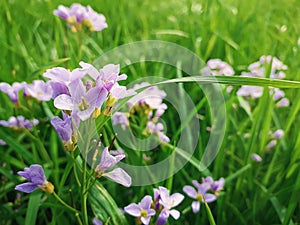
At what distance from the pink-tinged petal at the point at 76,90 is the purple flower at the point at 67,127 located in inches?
1.2

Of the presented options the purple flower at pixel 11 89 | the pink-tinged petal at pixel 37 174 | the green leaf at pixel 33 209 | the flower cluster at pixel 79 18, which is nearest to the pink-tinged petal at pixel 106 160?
the pink-tinged petal at pixel 37 174

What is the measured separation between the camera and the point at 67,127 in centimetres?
64

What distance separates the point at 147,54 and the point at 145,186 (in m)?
0.83

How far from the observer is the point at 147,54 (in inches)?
69.7

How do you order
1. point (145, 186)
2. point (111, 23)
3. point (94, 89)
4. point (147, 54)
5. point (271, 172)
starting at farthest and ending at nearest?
point (111, 23) → point (147, 54) → point (271, 172) → point (145, 186) → point (94, 89)

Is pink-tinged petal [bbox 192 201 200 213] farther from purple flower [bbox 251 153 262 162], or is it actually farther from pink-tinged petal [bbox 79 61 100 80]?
pink-tinged petal [bbox 79 61 100 80]

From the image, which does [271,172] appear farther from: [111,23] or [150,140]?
[111,23]

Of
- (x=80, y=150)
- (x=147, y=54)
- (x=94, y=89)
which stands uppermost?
(x=94, y=89)

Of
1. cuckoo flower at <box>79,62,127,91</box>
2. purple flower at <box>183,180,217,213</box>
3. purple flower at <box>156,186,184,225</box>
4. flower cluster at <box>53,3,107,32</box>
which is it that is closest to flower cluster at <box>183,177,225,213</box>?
purple flower at <box>183,180,217,213</box>

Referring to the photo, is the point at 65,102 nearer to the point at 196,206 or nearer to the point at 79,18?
the point at 196,206

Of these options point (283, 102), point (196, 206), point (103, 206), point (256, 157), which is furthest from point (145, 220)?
point (283, 102)

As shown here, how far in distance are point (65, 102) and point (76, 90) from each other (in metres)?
0.03

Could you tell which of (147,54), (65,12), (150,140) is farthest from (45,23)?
(150,140)

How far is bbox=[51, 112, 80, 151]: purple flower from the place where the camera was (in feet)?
2.07
